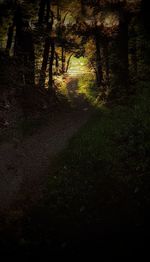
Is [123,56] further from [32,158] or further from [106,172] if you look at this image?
[106,172]

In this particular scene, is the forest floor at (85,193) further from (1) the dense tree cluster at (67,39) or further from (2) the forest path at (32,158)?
(1) the dense tree cluster at (67,39)

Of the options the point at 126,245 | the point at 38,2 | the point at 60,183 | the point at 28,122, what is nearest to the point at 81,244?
the point at 126,245

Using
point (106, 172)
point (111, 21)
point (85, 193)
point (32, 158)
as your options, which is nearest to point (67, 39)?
point (111, 21)

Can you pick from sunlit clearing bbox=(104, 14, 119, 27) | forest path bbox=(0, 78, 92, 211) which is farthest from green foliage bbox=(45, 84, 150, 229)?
sunlit clearing bbox=(104, 14, 119, 27)

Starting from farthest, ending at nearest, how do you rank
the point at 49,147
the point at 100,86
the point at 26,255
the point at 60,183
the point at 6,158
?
the point at 100,86
the point at 49,147
the point at 6,158
the point at 60,183
the point at 26,255

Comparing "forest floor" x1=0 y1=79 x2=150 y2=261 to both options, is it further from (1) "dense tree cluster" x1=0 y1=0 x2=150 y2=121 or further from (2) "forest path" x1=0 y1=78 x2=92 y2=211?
(1) "dense tree cluster" x1=0 y1=0 x2=150 y2=121

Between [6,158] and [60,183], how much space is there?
358 centimetres

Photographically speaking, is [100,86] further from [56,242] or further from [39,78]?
[56,242]

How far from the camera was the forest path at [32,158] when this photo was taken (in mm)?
11430

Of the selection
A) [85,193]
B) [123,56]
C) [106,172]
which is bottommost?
[85,193]

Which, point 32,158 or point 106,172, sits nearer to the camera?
point 106,172

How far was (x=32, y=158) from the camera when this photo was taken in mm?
14422

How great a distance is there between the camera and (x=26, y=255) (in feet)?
27.0

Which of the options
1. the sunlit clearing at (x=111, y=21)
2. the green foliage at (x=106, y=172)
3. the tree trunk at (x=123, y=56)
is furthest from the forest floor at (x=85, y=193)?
the sunlit clearing at (x=111, y=21)
